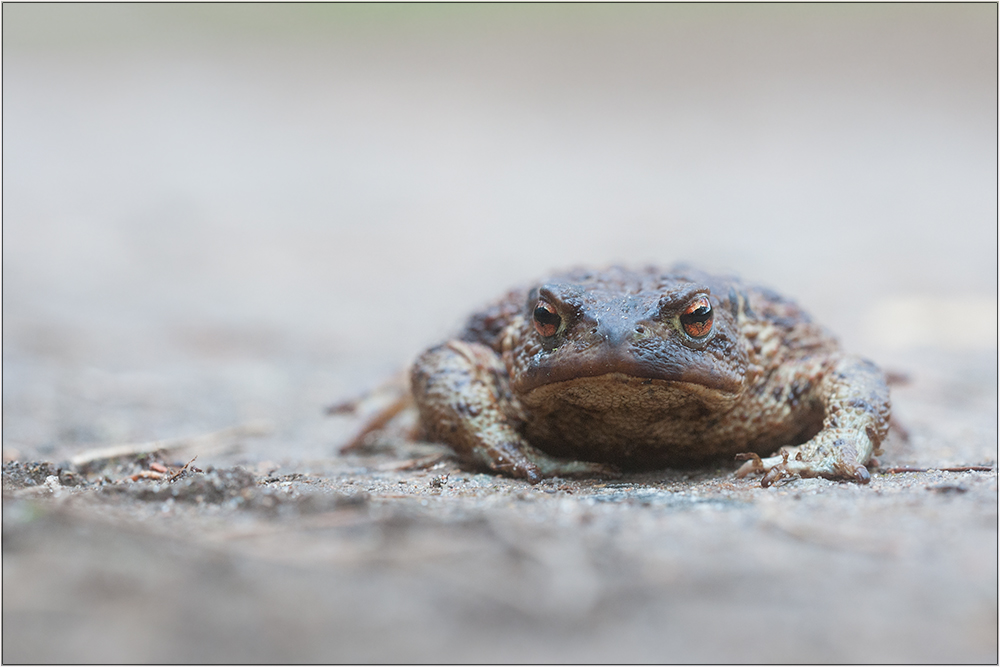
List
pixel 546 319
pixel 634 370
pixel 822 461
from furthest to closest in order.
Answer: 1. pixel 546 319
2. pixel 822 461
3. pixel 634 370

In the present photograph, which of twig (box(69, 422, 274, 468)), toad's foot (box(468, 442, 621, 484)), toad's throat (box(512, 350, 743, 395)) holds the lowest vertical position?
twig (box(69, 422, 274, 468))

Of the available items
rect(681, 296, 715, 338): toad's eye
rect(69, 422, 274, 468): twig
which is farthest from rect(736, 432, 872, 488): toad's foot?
rect(69, 422, 274, 468): twig

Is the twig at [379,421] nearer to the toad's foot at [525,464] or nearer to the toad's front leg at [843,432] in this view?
the toad's foot at [525,464]

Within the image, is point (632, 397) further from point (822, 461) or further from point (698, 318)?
point (822, 461)

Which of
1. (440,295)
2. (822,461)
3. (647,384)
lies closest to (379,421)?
(647,384)

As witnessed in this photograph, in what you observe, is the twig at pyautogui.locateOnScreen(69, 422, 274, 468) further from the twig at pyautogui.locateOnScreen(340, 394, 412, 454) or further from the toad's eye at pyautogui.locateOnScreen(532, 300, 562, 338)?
the toad's eye at pyautogui.locateOnScreen(532, 300, 562, 338)

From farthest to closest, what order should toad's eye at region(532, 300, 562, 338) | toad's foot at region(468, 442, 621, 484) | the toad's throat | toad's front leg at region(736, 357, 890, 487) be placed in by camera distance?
1. toad's foot at region(468, 442, 621, 484)
2. toad's eye at region(532, 300, 562, 338)
3. toad's front leg at region(736, 357, 890, 487)
4. the toad's throat

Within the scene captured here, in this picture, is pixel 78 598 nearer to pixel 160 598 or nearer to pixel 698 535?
pixel 160 598

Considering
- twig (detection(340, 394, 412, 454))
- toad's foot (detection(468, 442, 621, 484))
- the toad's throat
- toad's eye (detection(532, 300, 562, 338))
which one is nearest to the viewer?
the toad's throat
